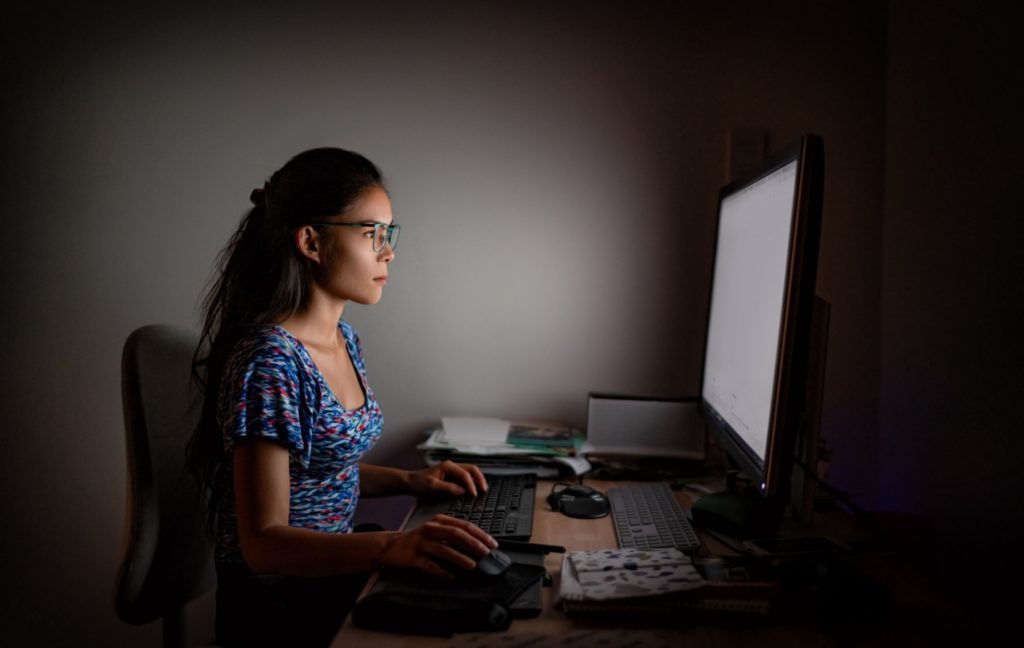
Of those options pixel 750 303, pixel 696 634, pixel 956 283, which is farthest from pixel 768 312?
pixel 956 283

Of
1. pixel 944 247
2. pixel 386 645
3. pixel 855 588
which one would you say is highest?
pixel 944 247

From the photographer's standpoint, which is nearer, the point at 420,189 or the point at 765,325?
the point at 765,325

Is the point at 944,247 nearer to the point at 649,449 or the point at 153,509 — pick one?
the point at 649,449

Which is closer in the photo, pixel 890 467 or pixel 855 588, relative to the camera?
pixel 855 588

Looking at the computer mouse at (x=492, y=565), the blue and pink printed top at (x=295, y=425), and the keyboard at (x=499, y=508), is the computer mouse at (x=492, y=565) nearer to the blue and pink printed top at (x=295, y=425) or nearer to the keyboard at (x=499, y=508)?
the keyboard at (x=499, y=508)

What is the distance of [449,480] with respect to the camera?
1452 millimetres

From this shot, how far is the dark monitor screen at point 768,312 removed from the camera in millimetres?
938

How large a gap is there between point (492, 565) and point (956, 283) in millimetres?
1106

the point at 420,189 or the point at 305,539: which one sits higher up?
the point at 420,189

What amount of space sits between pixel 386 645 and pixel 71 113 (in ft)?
5.56

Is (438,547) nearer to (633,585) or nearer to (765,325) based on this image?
(633,585)

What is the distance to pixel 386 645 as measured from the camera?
848 mm

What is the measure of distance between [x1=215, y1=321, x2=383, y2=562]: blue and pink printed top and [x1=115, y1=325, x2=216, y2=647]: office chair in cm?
12

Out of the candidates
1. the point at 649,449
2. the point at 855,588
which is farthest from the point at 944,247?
the point at 855,588
